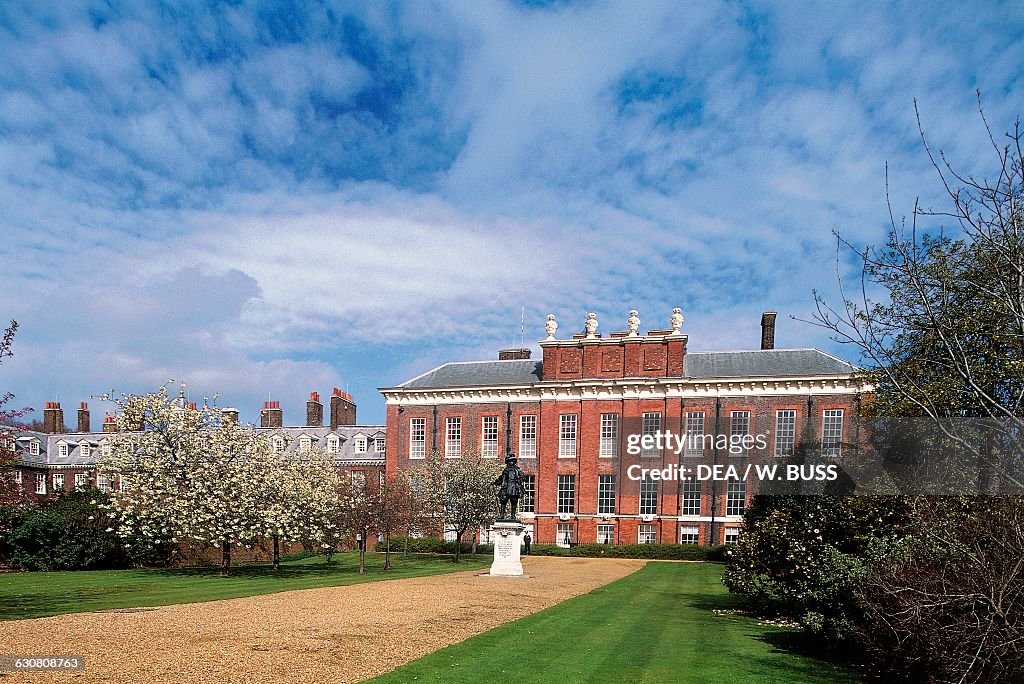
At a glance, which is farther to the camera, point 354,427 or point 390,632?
point 354,427

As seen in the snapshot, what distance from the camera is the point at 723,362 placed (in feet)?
147

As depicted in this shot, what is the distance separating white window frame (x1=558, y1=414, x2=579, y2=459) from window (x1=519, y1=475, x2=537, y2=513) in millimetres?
2467

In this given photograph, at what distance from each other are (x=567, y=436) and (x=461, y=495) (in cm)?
1070

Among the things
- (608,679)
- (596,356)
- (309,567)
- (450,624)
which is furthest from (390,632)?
(596,356)

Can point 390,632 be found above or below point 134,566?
above

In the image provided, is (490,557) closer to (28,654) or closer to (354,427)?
(354,427)

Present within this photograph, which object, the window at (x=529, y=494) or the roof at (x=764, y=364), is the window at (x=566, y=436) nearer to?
the window at (x=529, y=494)

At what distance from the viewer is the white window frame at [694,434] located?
42.5 m

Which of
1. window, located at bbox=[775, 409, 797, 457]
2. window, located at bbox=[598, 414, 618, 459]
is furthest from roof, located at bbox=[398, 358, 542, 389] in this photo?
window, located at bbox=[775, 409, 797, 457]

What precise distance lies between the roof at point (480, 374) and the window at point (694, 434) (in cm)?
1050

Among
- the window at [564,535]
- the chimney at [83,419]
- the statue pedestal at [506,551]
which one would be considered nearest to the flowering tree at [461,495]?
the window at [564,535]

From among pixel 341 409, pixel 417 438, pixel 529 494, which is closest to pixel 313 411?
pixel 341 409

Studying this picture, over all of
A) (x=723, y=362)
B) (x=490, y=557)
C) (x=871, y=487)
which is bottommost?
(x=490, y=557)

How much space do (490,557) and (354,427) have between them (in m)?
22.2
